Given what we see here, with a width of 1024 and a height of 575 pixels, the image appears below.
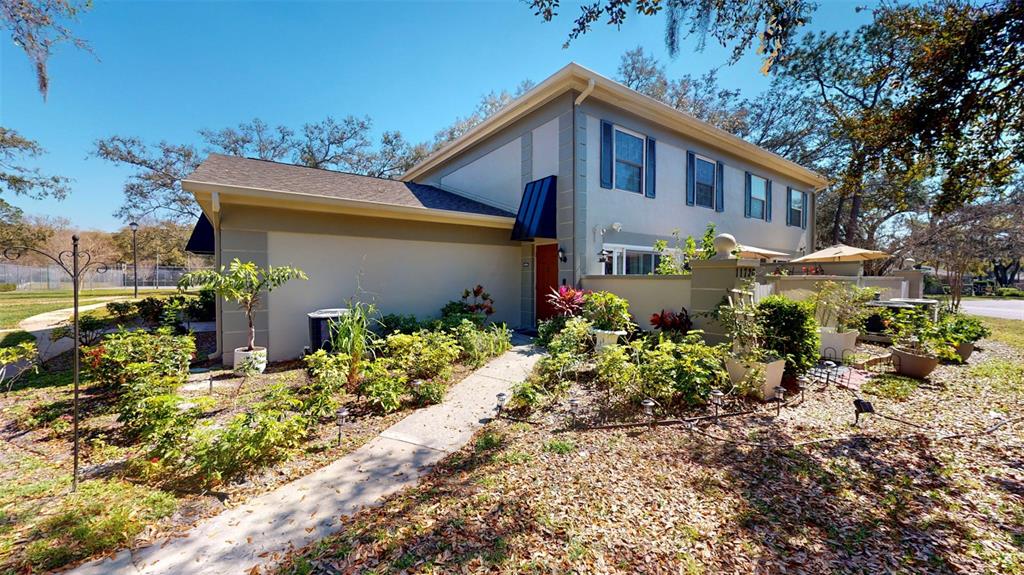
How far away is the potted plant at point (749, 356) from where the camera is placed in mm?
4681

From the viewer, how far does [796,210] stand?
15219mm

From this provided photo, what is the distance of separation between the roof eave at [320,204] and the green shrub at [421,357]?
122 inches

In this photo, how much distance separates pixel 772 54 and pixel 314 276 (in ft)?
26.1

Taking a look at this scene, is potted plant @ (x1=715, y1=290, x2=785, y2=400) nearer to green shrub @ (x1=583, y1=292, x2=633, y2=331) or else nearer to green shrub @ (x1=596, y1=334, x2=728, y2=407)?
green shrub @ (x1=596, y1=334, x2=728, y2=407)

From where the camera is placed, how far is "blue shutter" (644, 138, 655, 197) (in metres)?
9.94

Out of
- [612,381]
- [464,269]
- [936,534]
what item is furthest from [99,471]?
[464,269]

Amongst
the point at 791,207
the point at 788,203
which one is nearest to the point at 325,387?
the point at 788,203

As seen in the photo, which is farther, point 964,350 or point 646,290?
point 646,290

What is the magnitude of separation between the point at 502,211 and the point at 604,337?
512cm

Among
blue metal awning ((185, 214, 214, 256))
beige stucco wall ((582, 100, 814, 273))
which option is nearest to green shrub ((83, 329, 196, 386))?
blue metal awning ((185, 214, 214, 256))

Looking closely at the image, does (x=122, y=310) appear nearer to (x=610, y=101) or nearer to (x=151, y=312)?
(x=151, y=312)

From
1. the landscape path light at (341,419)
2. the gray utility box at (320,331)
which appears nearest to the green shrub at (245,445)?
the landscape path light at (341,419)

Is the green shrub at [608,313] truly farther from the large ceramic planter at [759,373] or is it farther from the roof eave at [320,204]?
the roof eave at [320,204]

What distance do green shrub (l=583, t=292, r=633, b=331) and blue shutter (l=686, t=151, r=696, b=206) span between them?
5.70 metres
